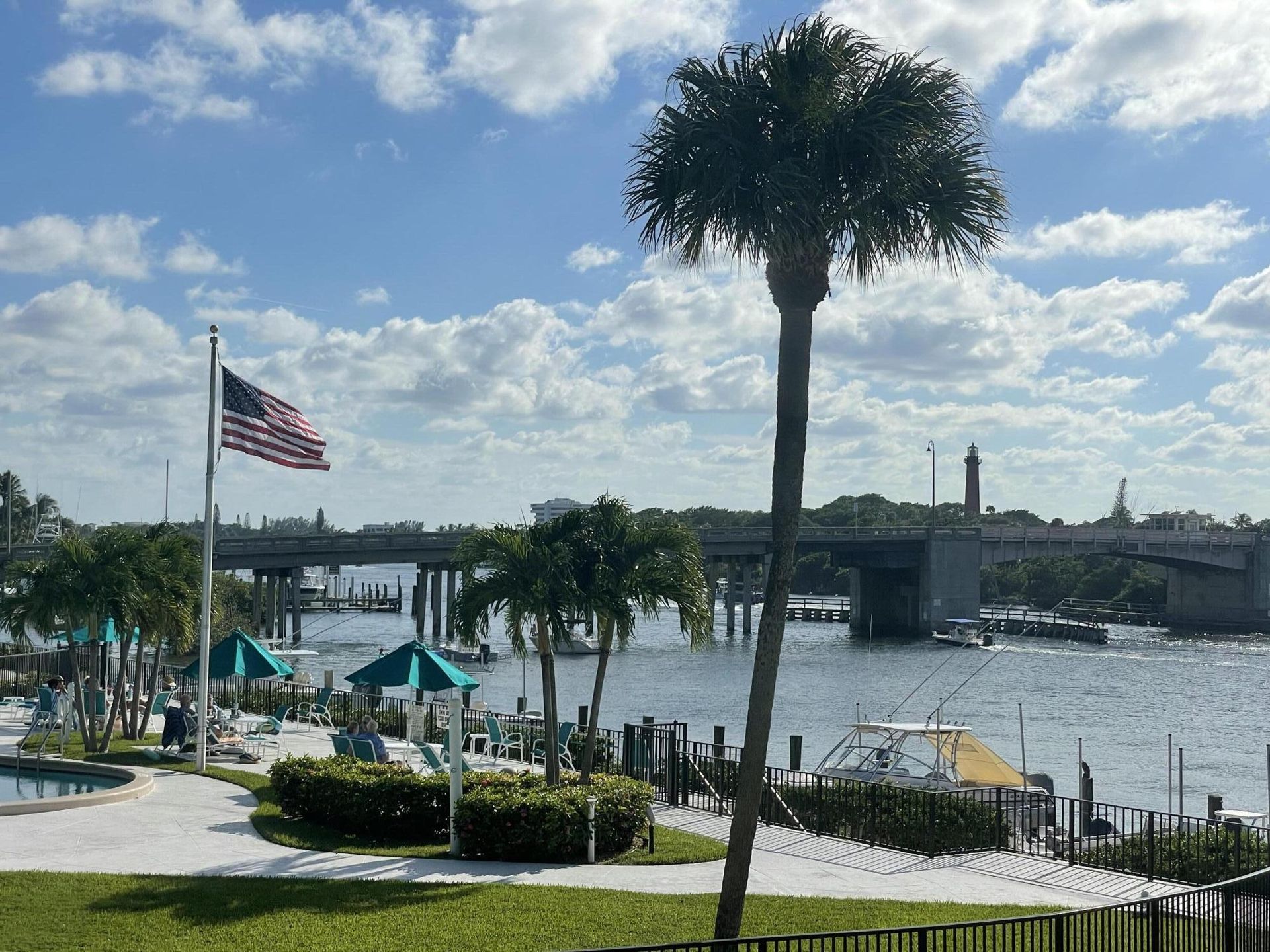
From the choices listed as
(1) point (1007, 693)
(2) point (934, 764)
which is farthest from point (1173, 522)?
(2) point (934, 764)

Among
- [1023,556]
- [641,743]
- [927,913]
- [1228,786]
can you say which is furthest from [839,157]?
[1023,556]

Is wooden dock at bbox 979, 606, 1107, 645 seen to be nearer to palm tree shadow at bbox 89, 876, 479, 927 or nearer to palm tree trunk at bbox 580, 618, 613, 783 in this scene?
palm tree trunk at bbox 580, 618, 613, 783

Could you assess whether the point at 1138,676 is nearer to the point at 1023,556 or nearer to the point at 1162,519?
the point at 1023,556

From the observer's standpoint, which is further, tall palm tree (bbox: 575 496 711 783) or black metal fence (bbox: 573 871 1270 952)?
tall palm tree (bbox: 575 496 711 783)

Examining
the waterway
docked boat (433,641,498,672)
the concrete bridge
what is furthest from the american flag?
the concrete bridge

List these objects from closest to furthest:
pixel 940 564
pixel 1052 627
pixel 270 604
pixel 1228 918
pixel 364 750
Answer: pixel 1228 918
pixel 364 750
pixel 270 604
pixel 940 564
pixel 1052 627

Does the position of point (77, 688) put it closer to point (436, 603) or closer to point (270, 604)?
point (270, 604)

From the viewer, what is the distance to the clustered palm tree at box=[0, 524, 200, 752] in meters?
24.8

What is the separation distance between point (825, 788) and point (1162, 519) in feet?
379

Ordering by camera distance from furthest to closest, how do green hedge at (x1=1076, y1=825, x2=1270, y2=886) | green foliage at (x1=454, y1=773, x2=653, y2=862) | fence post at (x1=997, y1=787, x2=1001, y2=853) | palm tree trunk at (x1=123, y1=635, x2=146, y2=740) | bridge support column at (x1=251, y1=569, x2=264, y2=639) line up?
bridge support column at (x1=251, y1=569, x2=264, y2=639), palm tree trunk at (x1=123, y1=635, x2=146, y2=740), fence post at (x1=997, y1=787, x2=1001, y2=853), green hedge at (x1=1076, y1=825, x2=1270, y2=886), green foliage at (x1=454, y1=773, x2=653, y2=862)

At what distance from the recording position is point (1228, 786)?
3900 centimetres

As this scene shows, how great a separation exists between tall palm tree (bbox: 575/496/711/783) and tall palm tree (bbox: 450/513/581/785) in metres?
0.33

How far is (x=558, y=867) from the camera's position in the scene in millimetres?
16234

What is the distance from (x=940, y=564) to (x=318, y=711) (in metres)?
79.7
